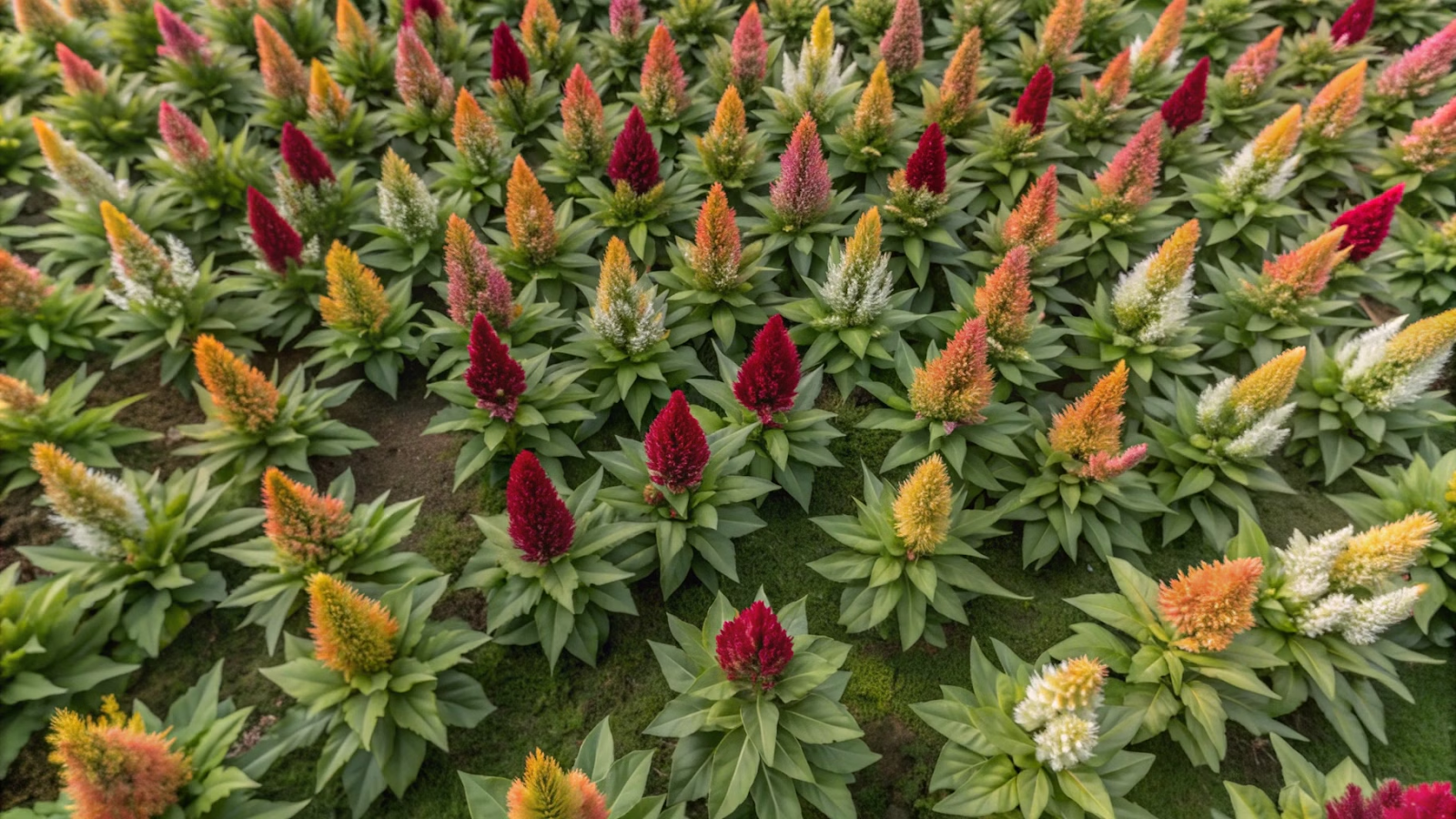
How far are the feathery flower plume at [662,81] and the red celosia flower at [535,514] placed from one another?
3.69m

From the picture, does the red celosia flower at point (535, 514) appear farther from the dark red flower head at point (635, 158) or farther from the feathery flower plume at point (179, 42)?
the feathery flower plume at point (179, 42)

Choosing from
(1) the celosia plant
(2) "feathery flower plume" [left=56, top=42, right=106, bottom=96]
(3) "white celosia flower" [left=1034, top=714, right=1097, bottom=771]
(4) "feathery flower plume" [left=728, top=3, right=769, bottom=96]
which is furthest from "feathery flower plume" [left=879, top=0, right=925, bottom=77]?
(2) "feathery flower plume" [left=56, top=42, right=106, bottom=96]

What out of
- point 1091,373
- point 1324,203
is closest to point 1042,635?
point 1091,373

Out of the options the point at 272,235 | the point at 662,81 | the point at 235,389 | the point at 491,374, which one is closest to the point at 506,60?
the point at 662,81

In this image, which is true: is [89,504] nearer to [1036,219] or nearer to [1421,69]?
[1036,219]

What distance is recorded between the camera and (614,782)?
11.6ft

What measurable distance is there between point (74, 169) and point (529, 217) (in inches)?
128

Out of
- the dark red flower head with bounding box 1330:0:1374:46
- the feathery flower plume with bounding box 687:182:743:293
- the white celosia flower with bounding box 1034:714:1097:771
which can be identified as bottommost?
the white celosia flower with bounding box 1034:714:1097:771

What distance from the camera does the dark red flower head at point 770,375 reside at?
4.10 metres

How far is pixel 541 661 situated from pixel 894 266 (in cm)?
370

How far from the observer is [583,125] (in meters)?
5.70

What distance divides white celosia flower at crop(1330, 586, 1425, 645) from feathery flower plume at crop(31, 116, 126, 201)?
8.32 metres

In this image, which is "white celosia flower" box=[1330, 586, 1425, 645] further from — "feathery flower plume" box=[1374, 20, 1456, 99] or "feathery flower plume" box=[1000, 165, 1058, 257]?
"feathery flower plume" box=[1374, 20, 1456, 99]

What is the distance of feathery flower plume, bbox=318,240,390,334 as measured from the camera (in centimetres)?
465
